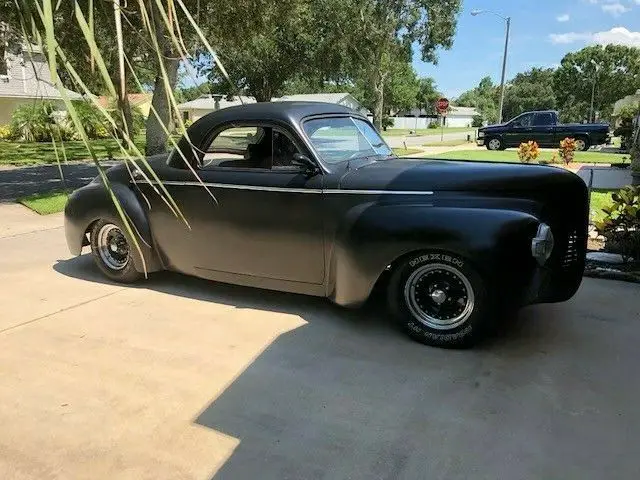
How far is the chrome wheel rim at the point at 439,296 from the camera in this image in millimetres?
3801

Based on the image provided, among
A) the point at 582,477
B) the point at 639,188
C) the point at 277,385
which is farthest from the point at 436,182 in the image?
the point at 639,188

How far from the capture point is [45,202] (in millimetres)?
9617

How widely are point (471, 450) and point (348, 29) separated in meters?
30.2

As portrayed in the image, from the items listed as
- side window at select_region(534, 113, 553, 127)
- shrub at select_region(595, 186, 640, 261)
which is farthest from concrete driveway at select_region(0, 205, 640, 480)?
side window at select_region(534, 113, 553, 127)

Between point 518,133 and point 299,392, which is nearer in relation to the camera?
point 299,392

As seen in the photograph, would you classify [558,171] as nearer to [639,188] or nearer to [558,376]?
[558,376]

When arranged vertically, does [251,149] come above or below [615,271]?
above

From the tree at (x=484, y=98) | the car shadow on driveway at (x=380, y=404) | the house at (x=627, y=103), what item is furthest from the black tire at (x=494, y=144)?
the tree at (x=484, y=98)

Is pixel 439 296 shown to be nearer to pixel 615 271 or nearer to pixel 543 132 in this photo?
pixel 615 271

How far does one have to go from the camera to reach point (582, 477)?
2510mm

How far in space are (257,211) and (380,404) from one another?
76.3 inches

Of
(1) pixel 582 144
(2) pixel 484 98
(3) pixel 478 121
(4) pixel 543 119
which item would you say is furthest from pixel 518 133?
(2) pixel 484 98

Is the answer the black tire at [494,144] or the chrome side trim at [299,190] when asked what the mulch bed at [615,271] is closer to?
the chrome side trim at [299,190]

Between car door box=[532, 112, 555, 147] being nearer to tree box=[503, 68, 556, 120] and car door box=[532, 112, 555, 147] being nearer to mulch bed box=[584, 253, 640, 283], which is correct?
mulch bed box=[584, 253, 640, 283]
